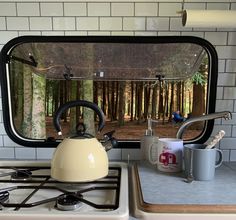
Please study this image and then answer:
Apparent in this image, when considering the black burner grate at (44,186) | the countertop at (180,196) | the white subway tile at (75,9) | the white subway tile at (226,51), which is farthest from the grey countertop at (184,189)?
the white subway tile at (75,9)

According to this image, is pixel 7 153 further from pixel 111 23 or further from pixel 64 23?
pixel 111 23

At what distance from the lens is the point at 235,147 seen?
139cm

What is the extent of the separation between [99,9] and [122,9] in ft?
0.35

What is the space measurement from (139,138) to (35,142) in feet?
1.72

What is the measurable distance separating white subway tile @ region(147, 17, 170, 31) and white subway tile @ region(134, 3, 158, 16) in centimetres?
3

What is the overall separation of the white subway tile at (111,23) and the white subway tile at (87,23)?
0.03m

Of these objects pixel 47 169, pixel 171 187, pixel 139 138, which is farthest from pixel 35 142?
pixel 171 187

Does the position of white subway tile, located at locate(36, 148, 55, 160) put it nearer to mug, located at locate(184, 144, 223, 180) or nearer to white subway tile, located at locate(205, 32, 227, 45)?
mug, located at locate(184, 144, 223, 180)

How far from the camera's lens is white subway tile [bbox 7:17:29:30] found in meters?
1.33

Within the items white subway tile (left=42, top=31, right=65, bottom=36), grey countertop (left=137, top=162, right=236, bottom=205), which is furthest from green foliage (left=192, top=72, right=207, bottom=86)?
white subway tile (left=42, top=31, right=65, bottom=36)

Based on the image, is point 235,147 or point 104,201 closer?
point 104,201

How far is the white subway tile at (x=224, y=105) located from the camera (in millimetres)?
1365

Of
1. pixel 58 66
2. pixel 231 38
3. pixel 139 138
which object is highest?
pixel 231 38

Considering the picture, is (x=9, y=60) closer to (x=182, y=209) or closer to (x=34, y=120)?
(x=34, y=120)
